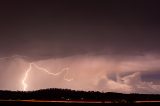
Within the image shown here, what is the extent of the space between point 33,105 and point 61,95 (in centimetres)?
9006

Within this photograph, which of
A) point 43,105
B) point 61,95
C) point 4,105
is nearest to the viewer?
point 4,105

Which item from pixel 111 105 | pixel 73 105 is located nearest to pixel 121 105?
pixel 111 105

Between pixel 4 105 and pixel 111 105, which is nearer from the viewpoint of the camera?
pixel 4 105

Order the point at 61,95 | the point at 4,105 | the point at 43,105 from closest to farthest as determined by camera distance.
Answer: the point at 4,105 < the point at 43,105 < the point at 61,95

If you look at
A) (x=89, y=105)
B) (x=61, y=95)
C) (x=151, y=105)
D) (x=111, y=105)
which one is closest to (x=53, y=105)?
(x=89, y=105)

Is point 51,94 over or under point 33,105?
over

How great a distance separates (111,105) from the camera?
109500 mm

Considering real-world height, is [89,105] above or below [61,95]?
below

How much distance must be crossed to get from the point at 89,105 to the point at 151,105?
1859cm

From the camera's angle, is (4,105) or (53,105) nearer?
(4,105)

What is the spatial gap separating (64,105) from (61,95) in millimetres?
88316

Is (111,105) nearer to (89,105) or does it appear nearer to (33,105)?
(89,105)

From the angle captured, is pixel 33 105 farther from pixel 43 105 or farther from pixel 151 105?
pixel 151 105

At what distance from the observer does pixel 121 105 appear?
367ft
